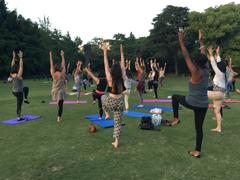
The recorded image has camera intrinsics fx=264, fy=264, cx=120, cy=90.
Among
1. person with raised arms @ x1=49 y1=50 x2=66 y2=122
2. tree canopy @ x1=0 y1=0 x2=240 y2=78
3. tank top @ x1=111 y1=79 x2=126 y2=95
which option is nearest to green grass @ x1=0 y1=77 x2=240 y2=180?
person with raised arms @ x1=49 y1=50 x2=66 y2=122

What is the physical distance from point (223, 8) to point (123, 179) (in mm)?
59138

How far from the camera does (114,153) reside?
6.56m

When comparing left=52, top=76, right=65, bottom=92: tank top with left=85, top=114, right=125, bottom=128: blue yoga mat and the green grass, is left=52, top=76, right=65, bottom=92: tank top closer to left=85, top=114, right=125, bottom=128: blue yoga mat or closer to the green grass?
the green grass

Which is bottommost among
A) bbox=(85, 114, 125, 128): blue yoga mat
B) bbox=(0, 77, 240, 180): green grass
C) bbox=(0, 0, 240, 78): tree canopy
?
bbox=(0, 77, 240, 180): green grass

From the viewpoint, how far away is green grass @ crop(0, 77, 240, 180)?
211 inches

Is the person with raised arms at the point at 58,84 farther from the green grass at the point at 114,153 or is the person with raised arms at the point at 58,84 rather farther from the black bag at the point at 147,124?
the black bag at the point at 147,124

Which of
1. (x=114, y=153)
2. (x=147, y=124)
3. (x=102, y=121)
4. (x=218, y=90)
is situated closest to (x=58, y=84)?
(x=102, y=121)

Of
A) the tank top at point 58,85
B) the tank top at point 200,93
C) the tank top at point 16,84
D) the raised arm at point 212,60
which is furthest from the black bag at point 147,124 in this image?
the tank top at point 16,84

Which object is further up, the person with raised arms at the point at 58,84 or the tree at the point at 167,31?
the tree at the point at 167,31

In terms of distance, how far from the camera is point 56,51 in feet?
226

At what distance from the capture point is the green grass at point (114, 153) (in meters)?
5.36

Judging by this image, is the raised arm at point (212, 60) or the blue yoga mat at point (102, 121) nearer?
the raised arm at point (212, 60)

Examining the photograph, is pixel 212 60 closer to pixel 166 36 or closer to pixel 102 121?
pixel 102 121

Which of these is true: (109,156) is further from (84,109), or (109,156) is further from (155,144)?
(84,109)
